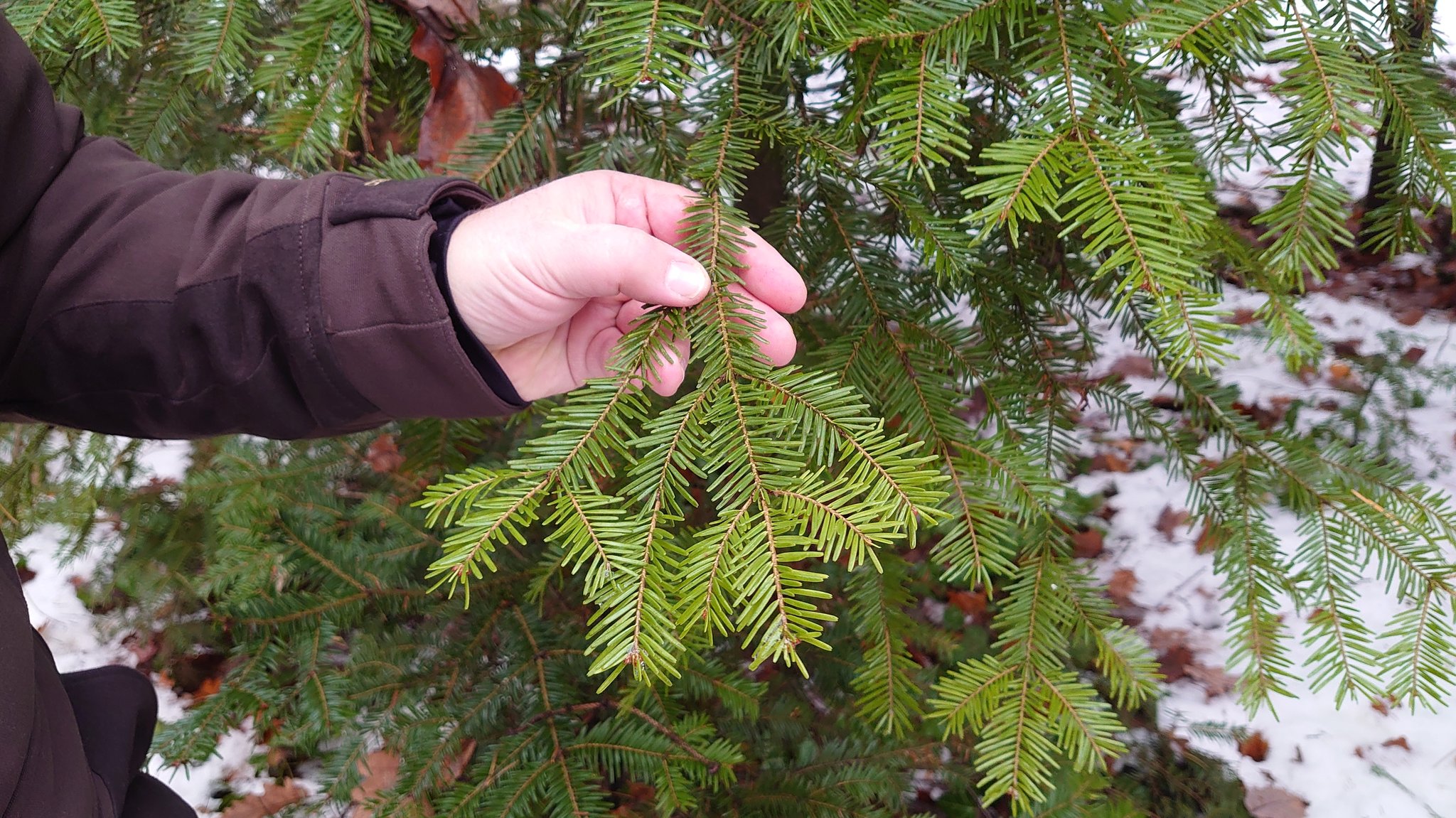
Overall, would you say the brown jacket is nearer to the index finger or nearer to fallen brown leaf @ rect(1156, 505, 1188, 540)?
the index finger

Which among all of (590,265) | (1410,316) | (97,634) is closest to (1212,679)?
(1410,316)

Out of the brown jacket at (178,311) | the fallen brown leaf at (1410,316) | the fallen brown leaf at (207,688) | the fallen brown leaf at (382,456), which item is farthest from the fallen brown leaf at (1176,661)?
the fallen brown leaf at (207,688)

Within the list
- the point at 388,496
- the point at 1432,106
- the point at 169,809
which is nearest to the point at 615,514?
the point at 169,809

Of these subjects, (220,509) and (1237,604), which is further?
(220,509)

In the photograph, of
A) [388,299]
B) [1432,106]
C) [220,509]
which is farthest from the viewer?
[220,509]

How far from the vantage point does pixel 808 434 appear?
0.96m

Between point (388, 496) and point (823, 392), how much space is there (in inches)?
59.2

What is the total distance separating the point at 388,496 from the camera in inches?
81.9

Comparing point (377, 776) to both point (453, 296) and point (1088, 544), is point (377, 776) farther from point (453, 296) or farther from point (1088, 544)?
point (1088, 544)

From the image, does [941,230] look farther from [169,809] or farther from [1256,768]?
[1256,768]

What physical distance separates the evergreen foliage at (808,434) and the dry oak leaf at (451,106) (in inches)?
1.9

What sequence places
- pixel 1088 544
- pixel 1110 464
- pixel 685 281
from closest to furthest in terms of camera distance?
pixel 685 281, pixel 1088 544, pixel 1110 464

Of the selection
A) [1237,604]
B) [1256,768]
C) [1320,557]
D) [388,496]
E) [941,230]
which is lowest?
[1256,768]

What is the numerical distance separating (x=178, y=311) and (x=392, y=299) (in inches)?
14.4
